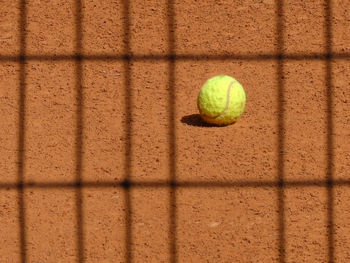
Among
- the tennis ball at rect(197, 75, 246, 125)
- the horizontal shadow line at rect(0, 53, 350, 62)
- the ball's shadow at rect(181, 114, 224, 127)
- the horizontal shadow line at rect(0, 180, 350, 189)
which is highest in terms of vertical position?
the horizontal shadow line at rect(0, 53, 350, 62)

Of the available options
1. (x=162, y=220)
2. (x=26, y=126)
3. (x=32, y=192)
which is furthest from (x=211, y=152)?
(x=26, y=126)

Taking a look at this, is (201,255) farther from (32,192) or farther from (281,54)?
(281,54)

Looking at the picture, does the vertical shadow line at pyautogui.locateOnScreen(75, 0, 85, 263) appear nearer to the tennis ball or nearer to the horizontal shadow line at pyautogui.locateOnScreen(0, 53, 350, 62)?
the horizontal shadow line at pyautogui.locateOnScreen(0, 53, 350, 62)

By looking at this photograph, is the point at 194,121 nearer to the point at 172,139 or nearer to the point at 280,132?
the point at 172,139

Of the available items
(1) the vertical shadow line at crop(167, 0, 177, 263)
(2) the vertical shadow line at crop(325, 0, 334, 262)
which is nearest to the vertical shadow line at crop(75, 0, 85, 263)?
(1) the vertical shadow line at crop(167, 0, 177, 263)

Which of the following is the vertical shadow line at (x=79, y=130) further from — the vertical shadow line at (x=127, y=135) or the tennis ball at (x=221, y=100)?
the tennis ball at (x=221, y=100)

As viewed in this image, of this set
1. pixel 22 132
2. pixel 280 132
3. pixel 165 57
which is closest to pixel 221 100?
pixel 280 132
